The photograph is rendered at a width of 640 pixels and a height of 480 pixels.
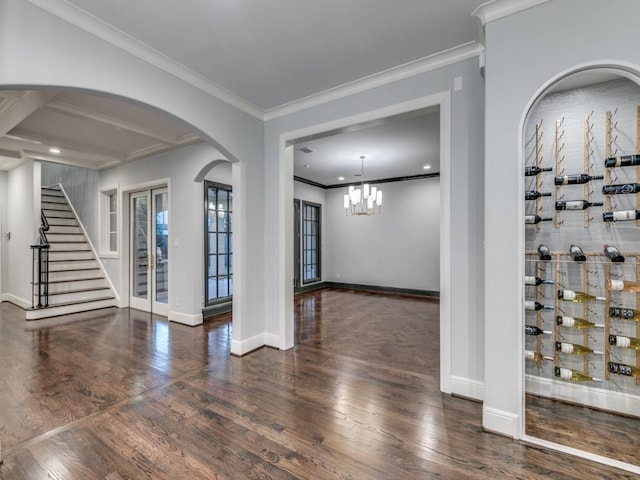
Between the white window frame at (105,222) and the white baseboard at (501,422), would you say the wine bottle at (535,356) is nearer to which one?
the white baseboard at (501,422)

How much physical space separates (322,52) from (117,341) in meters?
4.18

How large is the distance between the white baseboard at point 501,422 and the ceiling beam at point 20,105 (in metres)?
4.51

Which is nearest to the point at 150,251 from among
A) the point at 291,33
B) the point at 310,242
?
the point at 310,242

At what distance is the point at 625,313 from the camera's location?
2102 millimetres

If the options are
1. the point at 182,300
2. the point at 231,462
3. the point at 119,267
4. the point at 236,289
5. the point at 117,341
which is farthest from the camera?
the point at 119,267

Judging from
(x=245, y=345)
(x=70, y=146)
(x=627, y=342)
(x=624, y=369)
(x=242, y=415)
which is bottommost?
(x=242, y=415)

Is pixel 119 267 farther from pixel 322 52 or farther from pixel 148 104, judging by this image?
pixel 322 52

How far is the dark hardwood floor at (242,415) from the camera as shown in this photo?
1703 millimetres

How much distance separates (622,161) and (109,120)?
513 cm

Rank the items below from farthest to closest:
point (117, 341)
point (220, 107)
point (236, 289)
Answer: point (117, 341), point (236, 289), point (220, 107)

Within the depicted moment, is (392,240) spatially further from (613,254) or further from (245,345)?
(613,254)

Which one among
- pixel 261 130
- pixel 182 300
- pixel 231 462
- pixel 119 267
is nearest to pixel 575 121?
pixel 261 130

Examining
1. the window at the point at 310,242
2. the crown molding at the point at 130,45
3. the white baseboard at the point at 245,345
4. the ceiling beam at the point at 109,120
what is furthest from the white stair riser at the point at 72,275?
the crown molding at the point at 130,45

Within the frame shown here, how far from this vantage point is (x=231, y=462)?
68.8 inches
